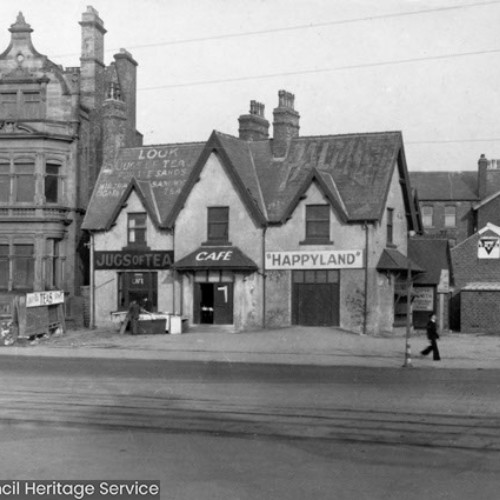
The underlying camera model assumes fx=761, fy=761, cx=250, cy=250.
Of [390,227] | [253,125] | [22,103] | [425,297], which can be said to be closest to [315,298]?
[390,227]

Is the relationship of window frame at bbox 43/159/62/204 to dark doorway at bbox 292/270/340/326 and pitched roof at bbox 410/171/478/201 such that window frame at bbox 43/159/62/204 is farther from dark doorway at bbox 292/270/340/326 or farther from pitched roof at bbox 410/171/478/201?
pitched roof at bbox 410/171/478/201

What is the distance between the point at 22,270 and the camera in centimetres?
3559

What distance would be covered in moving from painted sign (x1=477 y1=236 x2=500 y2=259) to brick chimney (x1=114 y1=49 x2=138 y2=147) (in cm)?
1957

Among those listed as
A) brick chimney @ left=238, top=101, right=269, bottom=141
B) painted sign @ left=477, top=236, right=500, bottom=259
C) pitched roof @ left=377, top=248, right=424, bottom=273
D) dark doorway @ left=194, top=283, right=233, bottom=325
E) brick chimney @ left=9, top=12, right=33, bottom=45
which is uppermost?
brick chimney @ left=9, top=12, right=33, bottom=45

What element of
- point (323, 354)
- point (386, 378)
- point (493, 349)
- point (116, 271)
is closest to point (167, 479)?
point (386, 378)

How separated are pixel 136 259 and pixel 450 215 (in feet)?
130

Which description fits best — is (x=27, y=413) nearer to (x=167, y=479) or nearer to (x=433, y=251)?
(x=167, y=479)

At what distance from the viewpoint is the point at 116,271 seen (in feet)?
113

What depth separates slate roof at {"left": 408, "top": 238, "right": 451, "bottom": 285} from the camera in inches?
1414

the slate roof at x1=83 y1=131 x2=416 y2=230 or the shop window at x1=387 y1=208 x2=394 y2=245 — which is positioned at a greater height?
the slate roof at x1=83 y1=131 x2=416 y2=230

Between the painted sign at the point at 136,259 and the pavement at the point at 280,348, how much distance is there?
11.5 feet

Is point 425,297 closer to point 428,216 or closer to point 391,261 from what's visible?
point 391,261

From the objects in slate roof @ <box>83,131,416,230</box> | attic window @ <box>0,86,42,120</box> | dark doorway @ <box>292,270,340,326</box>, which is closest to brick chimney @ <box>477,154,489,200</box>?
slate roof @ <box>83,131,416,230</box>

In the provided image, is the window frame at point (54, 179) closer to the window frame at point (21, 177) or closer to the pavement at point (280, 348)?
the window frame at point (21, 177)
